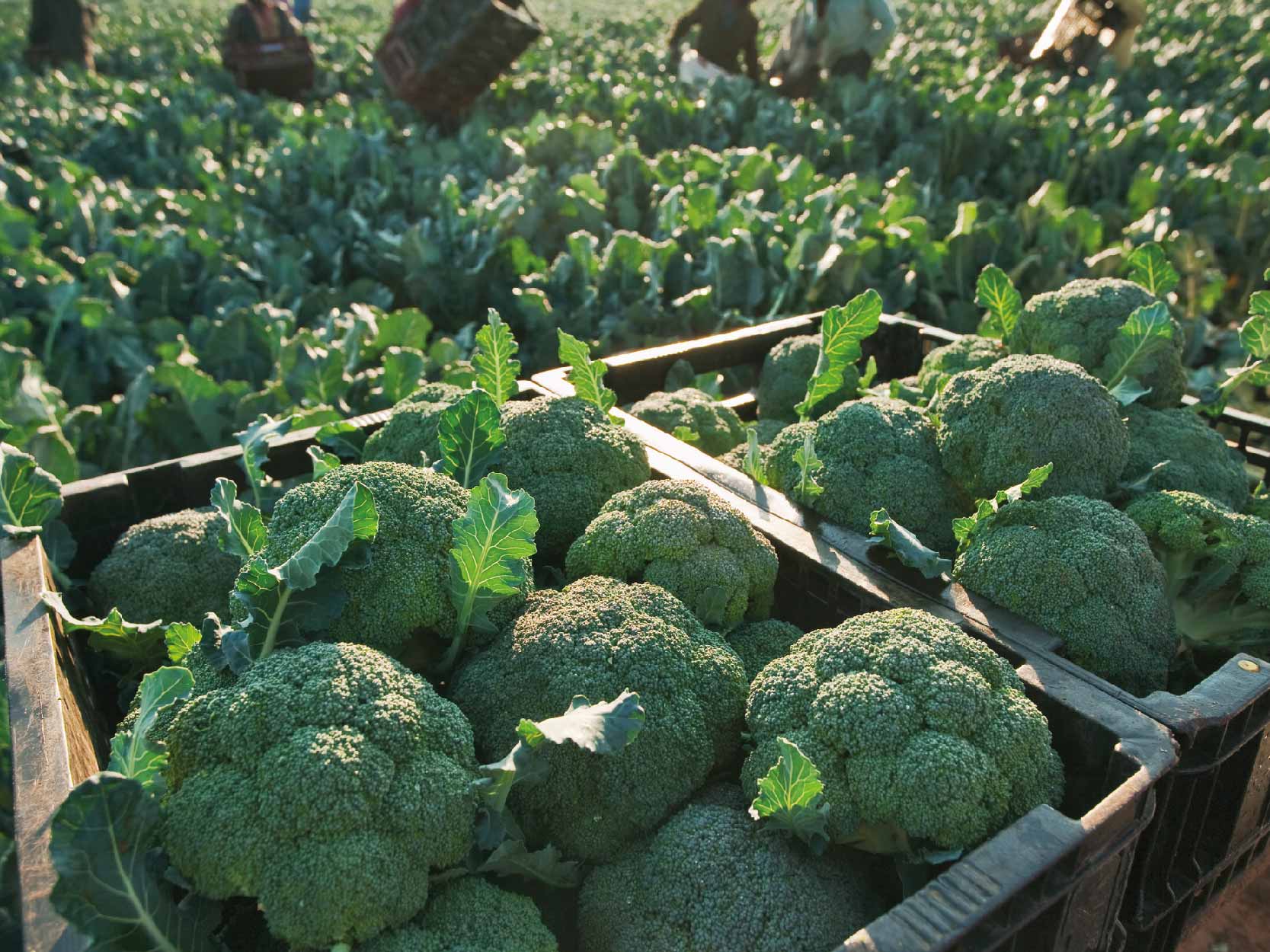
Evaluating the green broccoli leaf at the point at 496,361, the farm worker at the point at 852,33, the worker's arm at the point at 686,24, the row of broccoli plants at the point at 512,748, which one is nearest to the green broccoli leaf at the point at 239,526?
the row of broccoli plants at the point at 512,748

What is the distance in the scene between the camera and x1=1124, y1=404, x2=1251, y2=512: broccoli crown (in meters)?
2.66

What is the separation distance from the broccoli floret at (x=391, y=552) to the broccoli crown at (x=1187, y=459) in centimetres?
180

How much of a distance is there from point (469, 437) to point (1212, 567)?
1.90 meters

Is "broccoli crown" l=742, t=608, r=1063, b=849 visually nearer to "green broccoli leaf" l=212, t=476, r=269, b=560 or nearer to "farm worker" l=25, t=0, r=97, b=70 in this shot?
"green broccoli leaf" l=212, t=476, r=269, b=560

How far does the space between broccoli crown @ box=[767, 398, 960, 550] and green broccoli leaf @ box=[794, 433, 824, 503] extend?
0.06ft

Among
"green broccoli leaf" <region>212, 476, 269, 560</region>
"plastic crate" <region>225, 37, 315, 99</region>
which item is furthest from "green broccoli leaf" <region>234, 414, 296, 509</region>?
"plastic crate" <region>225, 37, 315, 99</region>

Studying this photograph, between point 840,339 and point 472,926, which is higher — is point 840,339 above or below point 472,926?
above

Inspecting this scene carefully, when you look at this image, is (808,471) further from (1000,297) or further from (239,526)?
(239,526)

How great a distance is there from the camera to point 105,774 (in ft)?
4.80

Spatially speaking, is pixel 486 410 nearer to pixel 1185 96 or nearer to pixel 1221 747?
pixel 1221 747

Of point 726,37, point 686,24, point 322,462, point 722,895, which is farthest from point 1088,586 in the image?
point 686,24

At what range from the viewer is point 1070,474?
2482 mm

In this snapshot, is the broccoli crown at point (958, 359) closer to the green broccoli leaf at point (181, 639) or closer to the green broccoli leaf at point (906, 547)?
the green broccoli leaf at point (906, 547)

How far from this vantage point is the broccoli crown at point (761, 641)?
2.22 metres
